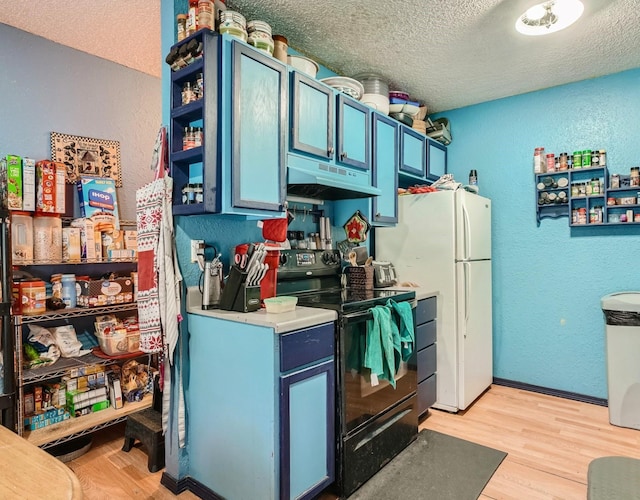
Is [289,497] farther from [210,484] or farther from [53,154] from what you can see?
[53,154]

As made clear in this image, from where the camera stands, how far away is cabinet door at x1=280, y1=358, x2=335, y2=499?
167 cm

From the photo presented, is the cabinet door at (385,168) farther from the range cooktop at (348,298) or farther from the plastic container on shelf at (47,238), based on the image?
the plastic container on shelf at (47,238)

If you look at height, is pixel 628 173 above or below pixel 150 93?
below

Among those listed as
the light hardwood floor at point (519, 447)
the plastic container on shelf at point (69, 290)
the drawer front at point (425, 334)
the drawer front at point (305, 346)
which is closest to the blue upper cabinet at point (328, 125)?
the drawer front at point (305, 346)

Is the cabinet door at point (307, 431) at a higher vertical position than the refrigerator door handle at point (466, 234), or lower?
lower

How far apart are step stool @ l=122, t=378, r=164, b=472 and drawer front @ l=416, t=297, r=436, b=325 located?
1.72 m

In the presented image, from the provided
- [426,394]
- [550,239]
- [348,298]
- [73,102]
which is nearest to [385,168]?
[348,298]

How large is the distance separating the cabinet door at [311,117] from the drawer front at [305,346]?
3.37ft

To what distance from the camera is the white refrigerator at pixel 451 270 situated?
2.93 meters

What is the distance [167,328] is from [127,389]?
110 centimetres

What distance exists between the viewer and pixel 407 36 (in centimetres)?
251

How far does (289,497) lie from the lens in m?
1.68

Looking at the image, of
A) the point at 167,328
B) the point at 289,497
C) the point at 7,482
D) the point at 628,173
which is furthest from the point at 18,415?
the point at 628,173

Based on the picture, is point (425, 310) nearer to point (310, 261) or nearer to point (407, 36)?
point (310, 261)
